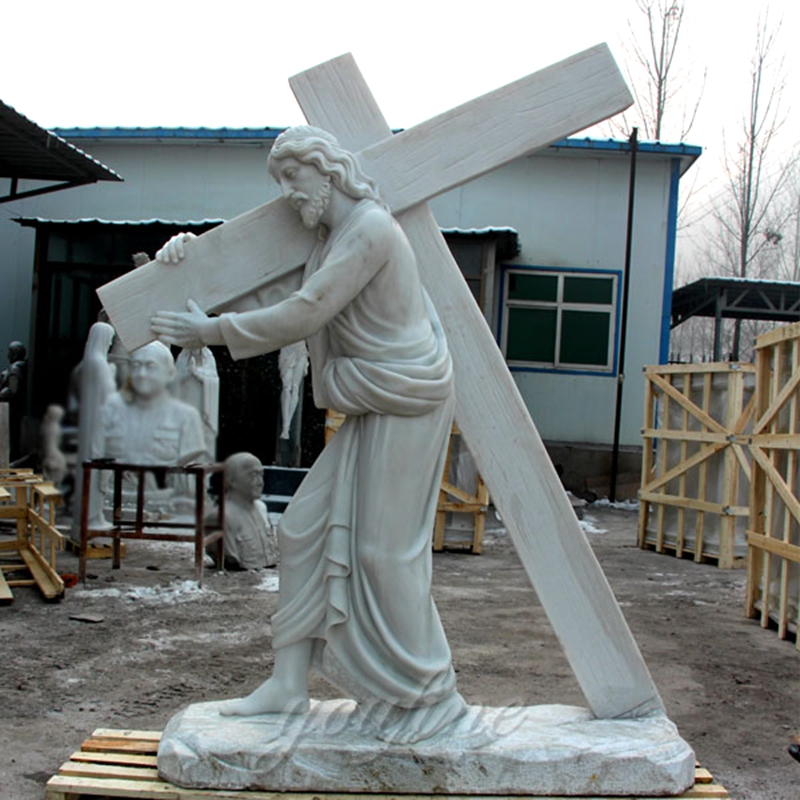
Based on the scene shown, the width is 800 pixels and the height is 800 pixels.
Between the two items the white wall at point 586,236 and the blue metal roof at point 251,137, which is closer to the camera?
the blue metal roof at point 251,137

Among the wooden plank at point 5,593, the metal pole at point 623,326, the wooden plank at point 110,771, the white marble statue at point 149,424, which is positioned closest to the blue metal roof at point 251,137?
the metal pole at point 623,326

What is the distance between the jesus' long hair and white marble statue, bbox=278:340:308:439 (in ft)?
30.9

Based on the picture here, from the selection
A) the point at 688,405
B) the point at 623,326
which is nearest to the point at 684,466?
the point at 688,405

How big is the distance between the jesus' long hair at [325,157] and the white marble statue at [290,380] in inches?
371

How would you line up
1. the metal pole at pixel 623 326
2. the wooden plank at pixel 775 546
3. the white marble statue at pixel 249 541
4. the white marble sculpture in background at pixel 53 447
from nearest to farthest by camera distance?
the white marble sculpture in background at pixel 53 447
the wooden plank at pixel 775 546
the white marble statue at pixel 249 541
the metal pole at pixel 623 326

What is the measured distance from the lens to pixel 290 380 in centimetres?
1258

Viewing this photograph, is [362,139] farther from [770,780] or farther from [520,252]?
[520,252]

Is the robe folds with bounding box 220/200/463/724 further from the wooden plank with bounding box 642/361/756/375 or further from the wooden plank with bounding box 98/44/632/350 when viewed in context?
the wooden plank with bounding box 642/361/756/375

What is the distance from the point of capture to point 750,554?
6.80 meters

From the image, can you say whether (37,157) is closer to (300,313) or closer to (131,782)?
(300,313)

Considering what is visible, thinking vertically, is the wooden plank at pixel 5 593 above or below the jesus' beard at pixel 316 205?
below

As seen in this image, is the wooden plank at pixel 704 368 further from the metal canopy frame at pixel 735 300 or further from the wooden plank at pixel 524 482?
the metal canopy frame at pixel 735 300

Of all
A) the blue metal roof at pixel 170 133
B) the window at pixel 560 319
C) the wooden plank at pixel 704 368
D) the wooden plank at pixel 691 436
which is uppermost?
the blue metal roof at pixel 170 133

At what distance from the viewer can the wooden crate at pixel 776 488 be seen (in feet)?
19.8
